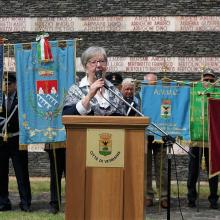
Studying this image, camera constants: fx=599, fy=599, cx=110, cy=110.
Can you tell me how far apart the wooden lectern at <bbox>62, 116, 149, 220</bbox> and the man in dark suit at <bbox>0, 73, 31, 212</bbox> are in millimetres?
4984

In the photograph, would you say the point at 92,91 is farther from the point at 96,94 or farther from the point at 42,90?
the point at 42,90

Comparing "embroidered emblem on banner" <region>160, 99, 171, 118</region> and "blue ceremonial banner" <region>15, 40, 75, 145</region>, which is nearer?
"blue ceremonial banner" <region>15, 40, 75, 145</region>

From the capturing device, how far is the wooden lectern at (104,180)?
4109 mm

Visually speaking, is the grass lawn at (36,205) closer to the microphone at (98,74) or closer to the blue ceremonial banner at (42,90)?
the blue ceremonial banner at (42,90)

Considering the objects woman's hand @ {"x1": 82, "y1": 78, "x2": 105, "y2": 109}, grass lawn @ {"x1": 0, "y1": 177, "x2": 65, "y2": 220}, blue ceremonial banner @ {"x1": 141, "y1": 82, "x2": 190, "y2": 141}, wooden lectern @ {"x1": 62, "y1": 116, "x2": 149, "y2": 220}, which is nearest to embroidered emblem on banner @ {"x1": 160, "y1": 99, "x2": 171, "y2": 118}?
blue ceremonial banner @ {"x1": 141, "y1": 82, "x2": 190, "y2": 141}

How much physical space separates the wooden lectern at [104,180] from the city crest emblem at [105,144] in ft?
0.22

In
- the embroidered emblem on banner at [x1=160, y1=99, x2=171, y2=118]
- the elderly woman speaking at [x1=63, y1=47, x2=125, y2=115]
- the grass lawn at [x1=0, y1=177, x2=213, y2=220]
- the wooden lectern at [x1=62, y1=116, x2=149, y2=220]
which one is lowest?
the grass lawn at [x1=0, y1=177, x2=213, y2=220]

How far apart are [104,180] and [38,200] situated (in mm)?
6296

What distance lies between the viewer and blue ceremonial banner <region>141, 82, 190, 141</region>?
31.5ft

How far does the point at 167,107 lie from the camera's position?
9633 millimetres

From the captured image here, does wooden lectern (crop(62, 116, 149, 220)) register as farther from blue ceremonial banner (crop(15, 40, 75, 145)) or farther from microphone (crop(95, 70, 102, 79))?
blue ceremonial banner (crop(15, 40, 75, 145))

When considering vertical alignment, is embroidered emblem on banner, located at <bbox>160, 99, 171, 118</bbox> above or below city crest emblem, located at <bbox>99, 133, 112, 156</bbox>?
above

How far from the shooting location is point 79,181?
4.11 meters

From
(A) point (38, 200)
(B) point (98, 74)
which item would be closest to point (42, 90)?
(A) point (38, 200)
